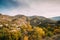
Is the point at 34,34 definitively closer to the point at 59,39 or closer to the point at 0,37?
the point at 0,37

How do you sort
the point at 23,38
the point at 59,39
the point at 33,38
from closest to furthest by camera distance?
the point at 59,39 < the point at 33,38 < the point at 23,38

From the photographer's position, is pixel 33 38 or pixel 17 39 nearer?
pixel 33 38

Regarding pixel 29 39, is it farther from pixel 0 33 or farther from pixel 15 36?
pixel 0 33

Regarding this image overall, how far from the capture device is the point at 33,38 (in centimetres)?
7069

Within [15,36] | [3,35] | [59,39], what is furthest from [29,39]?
[59,39]

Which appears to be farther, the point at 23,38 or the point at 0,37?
→ the point at 23,38

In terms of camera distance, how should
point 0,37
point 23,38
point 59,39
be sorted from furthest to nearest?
point 23,38 < point 0,37 < point 59,39

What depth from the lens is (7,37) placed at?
7288 centimetres

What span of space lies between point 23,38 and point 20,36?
204 cm

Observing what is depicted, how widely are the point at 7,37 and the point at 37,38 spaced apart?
15.2 metres

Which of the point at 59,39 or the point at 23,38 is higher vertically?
the point at 59,39

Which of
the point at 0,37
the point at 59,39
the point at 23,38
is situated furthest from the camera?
the point at 23,38

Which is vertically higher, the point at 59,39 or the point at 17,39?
the point at 59,39

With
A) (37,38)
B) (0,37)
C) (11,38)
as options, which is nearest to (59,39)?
(37,38)
